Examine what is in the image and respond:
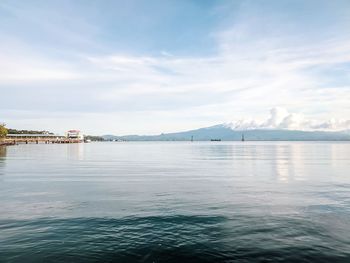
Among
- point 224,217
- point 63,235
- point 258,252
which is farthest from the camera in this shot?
point 224,217

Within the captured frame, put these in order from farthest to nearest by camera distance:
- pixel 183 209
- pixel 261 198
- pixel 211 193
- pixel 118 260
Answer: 1. pixel 211 193
2. pixel 261 198
3. pixel 183 209
4. pixel 118 260

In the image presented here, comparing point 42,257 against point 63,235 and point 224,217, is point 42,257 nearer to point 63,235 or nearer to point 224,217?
point 63,235

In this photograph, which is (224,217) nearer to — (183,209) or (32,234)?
(183,209)

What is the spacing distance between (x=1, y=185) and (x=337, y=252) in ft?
120

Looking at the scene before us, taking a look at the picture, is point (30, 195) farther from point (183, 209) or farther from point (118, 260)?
point (118, 260)

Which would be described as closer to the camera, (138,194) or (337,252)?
(337,252)

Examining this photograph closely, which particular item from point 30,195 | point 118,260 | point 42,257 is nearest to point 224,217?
point 118,260

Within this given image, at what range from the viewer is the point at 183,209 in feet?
84.2

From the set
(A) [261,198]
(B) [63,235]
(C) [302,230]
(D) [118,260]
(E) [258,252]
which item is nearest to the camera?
(D) [118,260]

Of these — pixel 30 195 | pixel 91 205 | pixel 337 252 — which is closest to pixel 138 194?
pixel 91 205

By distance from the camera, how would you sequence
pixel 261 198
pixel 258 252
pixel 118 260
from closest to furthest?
pixel 118 260 → pixel 258 252 → pixel 261 198

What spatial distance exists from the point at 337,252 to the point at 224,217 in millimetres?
8218

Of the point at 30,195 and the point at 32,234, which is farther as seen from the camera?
the point at 30,195

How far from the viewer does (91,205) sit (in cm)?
2720
